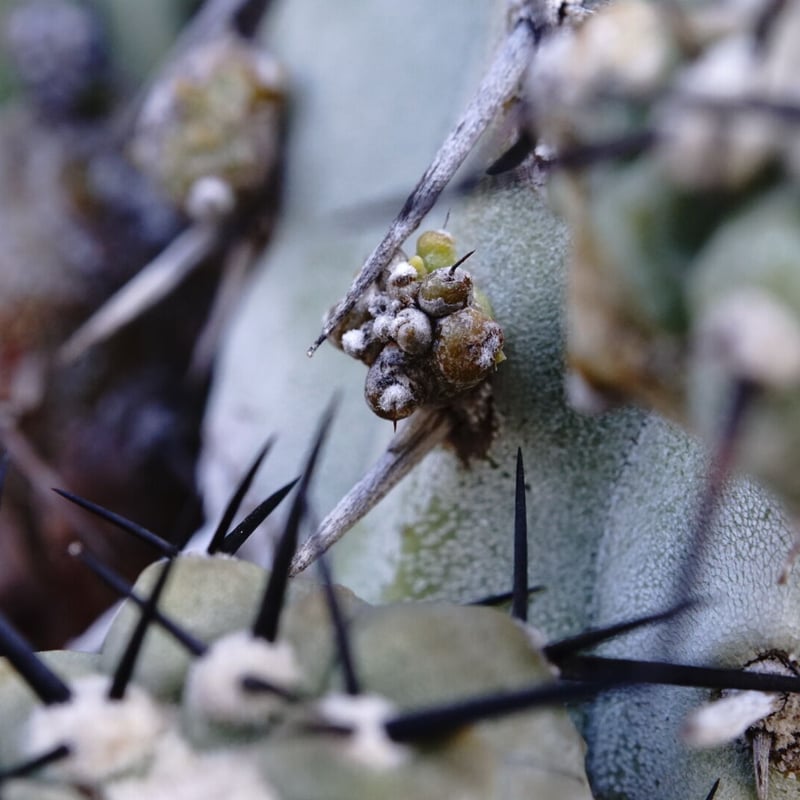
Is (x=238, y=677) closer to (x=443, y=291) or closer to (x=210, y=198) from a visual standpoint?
(x=443, y=291)

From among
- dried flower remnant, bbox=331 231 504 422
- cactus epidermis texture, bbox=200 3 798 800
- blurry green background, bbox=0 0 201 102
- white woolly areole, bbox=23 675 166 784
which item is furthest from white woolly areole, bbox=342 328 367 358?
blurry green background, bbox=0 0 201 102

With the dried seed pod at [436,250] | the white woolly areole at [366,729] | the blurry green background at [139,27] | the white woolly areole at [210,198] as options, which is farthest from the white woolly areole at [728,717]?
the blurry green background at [139,27]

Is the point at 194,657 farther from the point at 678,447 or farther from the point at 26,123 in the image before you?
the point at 26,123

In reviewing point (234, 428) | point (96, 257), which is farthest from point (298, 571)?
point (96, 257)

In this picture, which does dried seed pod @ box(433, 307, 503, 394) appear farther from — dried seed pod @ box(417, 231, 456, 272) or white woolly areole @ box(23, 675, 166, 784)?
white woolly areole @ box(23, 675, 166, 784)

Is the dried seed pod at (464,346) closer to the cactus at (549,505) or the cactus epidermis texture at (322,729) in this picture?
the cactus at (549,505)

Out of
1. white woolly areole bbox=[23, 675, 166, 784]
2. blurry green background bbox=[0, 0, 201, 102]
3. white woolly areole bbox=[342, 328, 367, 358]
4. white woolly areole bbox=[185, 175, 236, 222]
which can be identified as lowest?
white woolly areole bbox=[23, 675, 166, 784]
